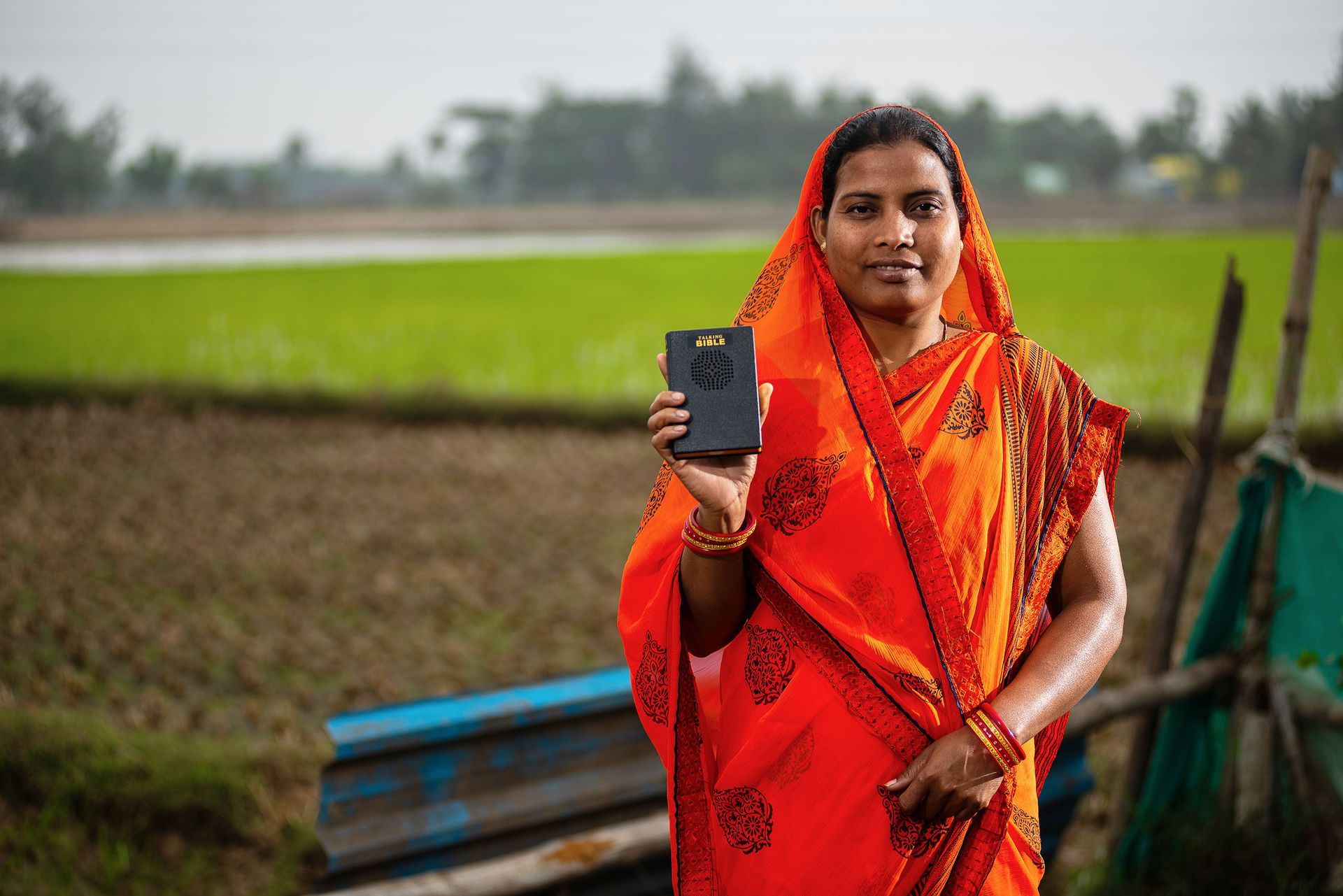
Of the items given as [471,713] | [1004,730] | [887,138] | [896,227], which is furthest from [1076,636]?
[471,713]

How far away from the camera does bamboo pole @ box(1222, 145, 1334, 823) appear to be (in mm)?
2775

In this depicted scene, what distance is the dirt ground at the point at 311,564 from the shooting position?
12.7ft

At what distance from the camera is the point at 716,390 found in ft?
4.04

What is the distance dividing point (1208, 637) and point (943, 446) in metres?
2.07

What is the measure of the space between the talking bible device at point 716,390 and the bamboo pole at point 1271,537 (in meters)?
2.20

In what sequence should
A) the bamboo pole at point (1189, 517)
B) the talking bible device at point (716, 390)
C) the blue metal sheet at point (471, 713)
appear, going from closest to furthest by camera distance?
1. the talking bible device at point (716, 390)
2. the blue metal sheet at point (471, 713)
3. the bamboo pole at point (1189, 517)

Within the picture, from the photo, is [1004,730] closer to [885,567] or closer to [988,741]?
[988,741]

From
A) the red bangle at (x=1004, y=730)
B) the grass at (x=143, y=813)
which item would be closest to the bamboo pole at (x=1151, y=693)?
the red bangle at (x=1004, y=730)

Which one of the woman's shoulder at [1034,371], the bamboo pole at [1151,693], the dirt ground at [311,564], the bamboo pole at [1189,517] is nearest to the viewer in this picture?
the woman's shoulder at [1034,371]

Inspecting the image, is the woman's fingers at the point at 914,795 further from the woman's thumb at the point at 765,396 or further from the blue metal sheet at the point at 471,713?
the blue metal sheet at the point at 471,713

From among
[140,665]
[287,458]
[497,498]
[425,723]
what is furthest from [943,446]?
[287,458]

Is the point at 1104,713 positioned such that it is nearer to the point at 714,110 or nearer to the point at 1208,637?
the point at 1208,637

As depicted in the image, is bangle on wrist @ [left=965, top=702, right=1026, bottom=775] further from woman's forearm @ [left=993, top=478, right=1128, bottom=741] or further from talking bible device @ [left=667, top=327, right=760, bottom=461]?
talking bible device @ [left=667, top=327, right=760, bottom=461]

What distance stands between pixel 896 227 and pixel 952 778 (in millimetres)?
704
